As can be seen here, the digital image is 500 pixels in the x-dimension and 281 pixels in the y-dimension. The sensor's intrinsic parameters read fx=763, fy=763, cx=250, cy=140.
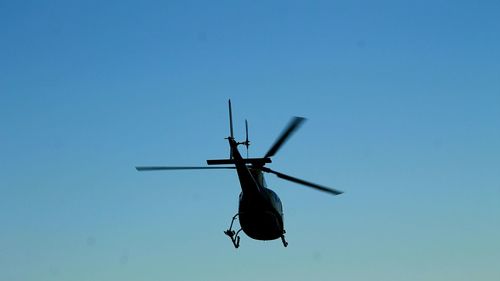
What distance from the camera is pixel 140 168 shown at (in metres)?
37.9

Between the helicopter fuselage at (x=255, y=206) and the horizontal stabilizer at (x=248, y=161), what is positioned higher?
the horizontal stabilizer at (x=248, y=161)

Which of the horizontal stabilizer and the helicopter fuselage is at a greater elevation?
the horizontal stabilizer

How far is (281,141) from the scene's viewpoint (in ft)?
128

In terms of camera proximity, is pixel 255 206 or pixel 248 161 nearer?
pixel 248 161

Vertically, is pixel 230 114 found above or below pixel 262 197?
above

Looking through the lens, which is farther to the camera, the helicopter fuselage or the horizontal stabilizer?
the horizontal stabilizer

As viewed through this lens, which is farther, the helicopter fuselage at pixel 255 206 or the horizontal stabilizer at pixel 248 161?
the horizontal stabilizer at pixel 248 161

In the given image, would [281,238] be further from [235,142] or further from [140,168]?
[140,168]

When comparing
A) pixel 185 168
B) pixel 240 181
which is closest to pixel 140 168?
pixel 185 168

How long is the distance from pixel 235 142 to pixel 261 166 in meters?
1.91

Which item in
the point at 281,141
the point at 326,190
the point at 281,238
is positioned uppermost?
the point at 281,141

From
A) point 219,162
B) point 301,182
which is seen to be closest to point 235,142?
point 219,162

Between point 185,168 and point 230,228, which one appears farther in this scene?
point 230,228

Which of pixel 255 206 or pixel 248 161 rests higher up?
pixel 248 161
